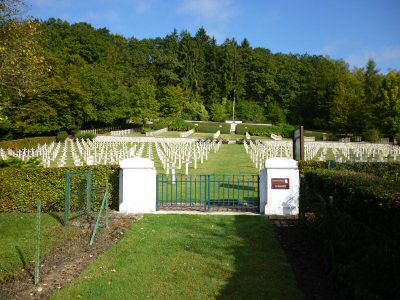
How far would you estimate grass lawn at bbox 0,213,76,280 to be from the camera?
289 inches

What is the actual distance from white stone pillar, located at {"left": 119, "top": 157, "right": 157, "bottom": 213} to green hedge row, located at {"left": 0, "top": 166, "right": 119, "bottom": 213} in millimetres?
526

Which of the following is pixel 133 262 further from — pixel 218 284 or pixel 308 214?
pixel 308 214

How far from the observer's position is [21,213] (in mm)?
12125

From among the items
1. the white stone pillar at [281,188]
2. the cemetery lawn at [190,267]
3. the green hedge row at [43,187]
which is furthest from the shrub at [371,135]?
the green hedge row at [43,187]

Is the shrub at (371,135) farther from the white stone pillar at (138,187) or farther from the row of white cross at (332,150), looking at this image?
the white stone pillar at (138,187)

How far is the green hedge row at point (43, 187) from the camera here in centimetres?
1248

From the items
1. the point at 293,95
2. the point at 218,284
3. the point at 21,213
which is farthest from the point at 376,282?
the point at 293,95

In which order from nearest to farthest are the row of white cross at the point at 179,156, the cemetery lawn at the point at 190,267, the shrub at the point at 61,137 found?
the cemetery lawn at the point at 190,267 → the row of white cross at the point at 179,156 → the shrub at the point at 61,137

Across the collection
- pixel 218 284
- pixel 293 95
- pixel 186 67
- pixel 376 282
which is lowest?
pixel 218 284

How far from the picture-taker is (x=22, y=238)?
905 cm

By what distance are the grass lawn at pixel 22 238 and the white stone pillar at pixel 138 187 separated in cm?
232

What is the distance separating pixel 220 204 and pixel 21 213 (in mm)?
6476

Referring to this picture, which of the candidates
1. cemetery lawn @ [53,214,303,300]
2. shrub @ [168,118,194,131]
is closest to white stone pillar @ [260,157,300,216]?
cemetery lawn @ [53,214,303,300]

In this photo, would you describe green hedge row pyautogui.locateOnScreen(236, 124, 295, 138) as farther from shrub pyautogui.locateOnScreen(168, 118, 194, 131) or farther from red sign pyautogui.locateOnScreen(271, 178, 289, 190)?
red sign pyautogui.locateOnScreen(271, 178, 289, 190)
